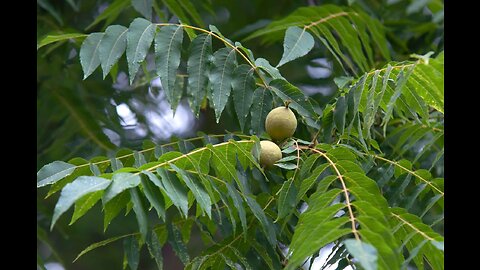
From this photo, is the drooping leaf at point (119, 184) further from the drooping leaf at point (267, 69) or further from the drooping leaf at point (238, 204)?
the drooping leaf at point (267, 69)

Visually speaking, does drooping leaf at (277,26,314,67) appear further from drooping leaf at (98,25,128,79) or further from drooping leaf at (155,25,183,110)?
drooping leaf at (98,25,128,79)

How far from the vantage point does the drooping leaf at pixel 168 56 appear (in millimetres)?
1803

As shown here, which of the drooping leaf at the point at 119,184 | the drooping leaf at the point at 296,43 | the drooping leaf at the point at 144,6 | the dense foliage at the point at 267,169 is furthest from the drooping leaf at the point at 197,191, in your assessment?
the drooping leaf at the point at 144,6

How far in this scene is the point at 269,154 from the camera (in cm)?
181

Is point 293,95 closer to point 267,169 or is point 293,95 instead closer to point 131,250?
point 267,169

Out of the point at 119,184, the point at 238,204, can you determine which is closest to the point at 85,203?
the point at 119,184

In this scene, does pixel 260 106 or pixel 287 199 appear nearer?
pixel 287 199

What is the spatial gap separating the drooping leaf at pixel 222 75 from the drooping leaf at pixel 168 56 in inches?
3.8

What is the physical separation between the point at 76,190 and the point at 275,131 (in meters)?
0.63

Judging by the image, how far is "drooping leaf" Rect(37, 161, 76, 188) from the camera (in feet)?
5.51

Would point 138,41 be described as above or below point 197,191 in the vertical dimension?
above
